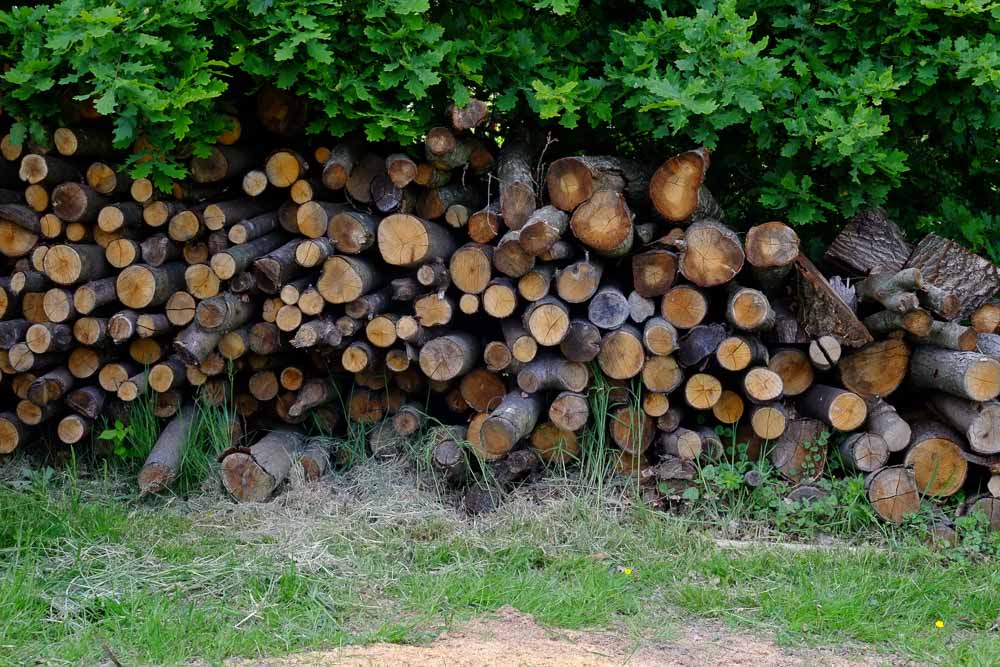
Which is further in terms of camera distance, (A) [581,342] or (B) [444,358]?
(B) [444,358]

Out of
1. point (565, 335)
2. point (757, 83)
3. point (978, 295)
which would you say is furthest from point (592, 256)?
point (978, 295)

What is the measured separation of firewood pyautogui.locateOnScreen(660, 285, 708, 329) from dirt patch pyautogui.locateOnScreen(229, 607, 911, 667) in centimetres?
157

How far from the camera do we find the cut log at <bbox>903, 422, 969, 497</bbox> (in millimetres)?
5195

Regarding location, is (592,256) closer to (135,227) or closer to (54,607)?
(135,227)

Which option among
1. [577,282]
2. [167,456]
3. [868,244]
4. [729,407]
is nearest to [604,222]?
[577,282]

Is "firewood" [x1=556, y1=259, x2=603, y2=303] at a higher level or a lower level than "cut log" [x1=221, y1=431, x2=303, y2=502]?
higher

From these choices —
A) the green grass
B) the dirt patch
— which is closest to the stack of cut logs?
the green grass

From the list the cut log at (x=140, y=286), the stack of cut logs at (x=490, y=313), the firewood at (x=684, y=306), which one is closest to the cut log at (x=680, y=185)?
the stack of cut logs at (x=490, y=313)

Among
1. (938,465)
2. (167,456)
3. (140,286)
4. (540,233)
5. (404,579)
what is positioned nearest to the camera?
(404,579)

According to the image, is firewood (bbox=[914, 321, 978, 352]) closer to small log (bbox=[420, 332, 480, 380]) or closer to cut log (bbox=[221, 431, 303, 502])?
small log (bbox=[420, 332, 480, 380])

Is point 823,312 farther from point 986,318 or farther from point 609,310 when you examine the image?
point 609,310

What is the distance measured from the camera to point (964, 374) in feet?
16.4

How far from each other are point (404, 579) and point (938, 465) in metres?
2.78

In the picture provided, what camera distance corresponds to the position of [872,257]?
18.0ft
